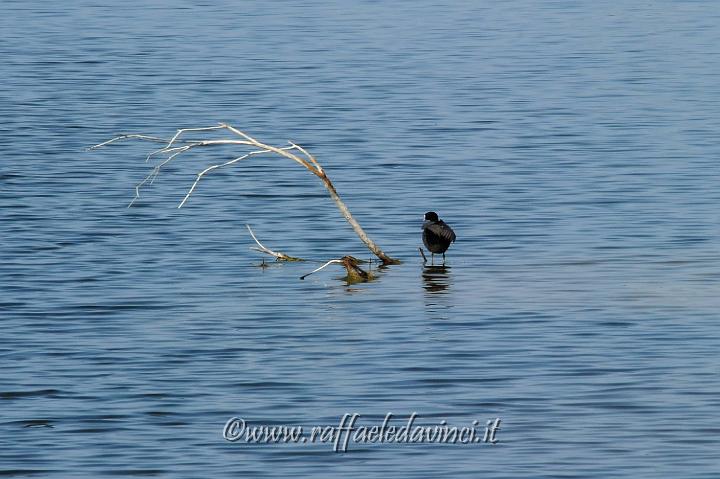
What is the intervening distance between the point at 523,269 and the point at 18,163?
1251 centimetres

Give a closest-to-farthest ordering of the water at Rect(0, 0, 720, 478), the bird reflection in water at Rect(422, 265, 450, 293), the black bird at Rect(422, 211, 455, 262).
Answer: the water at Rect(0, 0, 720, 478), the bird reflection in water at Rect(422, 265, 450, 293), the black bird at Rect(422, 211, 455, 262)

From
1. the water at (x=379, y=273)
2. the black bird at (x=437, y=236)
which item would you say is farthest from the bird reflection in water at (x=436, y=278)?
the black bird at (x=437, y=236)

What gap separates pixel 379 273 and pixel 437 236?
828 mm

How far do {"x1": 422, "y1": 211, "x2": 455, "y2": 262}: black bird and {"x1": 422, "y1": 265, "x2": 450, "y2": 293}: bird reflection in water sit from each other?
24cm

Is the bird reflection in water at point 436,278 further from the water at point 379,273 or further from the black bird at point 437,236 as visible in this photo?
the black bird at point 437,236

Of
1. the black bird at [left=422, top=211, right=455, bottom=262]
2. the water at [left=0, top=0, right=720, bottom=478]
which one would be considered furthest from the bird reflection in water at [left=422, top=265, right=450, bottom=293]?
the black bird at [left=422, top=211, right=455, bottom=262]

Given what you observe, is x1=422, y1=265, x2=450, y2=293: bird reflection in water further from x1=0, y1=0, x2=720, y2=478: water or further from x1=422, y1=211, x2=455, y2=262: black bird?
x1=422, y1=211, x2=455, y2=262: black bird

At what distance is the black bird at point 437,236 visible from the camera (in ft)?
69.1

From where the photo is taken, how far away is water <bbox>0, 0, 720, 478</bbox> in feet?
47.4

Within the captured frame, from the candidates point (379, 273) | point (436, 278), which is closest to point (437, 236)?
point (436, 278)

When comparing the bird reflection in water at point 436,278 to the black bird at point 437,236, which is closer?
the bird reflection in water at point 436,278

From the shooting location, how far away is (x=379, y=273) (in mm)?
21062

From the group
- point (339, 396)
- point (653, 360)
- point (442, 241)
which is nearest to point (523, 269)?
point (442, 241)

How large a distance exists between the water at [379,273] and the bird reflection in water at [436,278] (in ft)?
0.16
